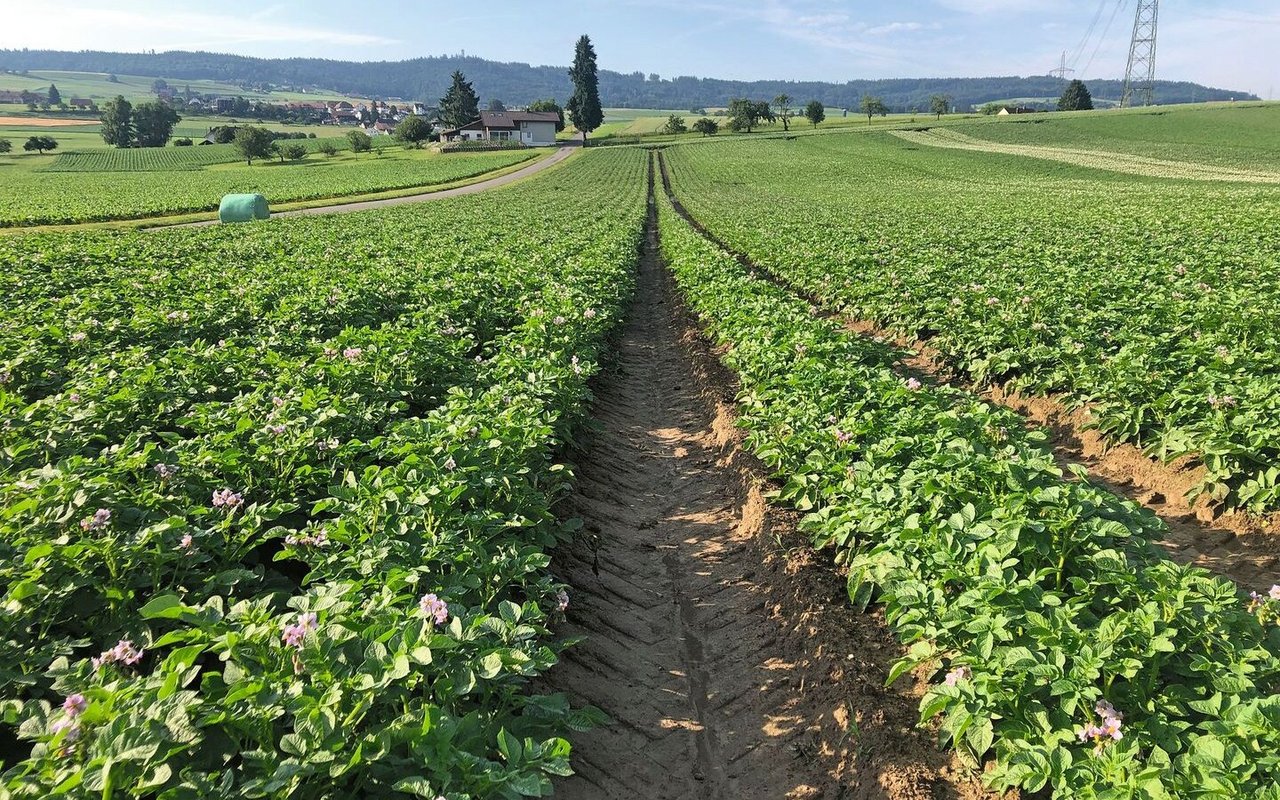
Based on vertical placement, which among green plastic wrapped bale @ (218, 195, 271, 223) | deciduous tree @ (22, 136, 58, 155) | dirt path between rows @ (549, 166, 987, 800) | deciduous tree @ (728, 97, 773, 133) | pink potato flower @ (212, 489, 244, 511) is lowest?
dirt path between rows @ (549, 166, 987, 800)

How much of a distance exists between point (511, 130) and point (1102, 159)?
3264 inches

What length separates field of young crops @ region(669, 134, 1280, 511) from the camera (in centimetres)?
645

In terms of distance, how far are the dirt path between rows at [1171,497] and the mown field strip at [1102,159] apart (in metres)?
51.6

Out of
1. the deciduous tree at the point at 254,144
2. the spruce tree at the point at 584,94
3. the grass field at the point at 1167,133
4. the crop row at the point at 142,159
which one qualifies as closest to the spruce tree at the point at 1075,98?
the grass field at the point at 1167,133

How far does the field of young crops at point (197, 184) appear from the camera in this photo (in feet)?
116

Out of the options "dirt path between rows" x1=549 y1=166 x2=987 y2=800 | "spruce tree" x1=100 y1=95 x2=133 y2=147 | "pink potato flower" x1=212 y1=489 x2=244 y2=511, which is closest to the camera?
"dirt path between rows" x1=549 y1=166 x2=987 y2=800

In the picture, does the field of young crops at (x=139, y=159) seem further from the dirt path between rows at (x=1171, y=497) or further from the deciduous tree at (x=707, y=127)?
the dirt path between rows at (x=1171, y=497)

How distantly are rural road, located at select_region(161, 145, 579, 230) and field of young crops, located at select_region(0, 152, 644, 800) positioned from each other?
2719cm

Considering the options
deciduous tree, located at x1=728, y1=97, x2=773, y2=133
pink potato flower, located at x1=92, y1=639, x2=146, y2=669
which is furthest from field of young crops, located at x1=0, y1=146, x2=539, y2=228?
deciduous tree, located at x1=728, y1=97, x2=773, y2=133

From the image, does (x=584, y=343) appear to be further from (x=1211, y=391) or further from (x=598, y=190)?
(x=598, y=190)

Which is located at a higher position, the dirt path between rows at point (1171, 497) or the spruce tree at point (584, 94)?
the spruce tree at point (584, 94)

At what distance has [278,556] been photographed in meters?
3.67

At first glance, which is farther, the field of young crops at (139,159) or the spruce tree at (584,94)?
the spruce tree at (584,94)

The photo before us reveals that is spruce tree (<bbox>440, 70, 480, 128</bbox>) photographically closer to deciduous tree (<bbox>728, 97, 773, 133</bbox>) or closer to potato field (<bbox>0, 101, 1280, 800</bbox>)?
deciduous tree (<bbox>728, 97, 773, 133</bbox>)
